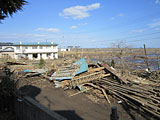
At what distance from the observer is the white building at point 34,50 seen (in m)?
36.9

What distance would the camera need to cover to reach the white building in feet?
121

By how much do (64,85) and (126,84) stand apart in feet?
16.3

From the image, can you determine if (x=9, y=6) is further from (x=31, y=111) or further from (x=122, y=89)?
(x=122, y=89)

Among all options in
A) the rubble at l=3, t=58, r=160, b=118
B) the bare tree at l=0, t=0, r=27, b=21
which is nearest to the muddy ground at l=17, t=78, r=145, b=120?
the rubble at l=3, t=58, r=160, b=118

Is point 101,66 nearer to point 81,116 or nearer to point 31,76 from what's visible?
point 81,116

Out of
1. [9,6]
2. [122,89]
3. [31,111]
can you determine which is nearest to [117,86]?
[122,89]

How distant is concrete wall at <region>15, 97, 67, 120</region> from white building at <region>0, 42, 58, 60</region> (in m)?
36.1

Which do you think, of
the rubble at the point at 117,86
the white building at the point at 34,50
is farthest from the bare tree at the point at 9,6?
the white building at the point at 34,50

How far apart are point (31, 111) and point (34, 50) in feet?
122

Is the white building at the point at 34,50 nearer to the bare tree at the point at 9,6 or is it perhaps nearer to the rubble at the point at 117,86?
the rubble at the point at 117,86

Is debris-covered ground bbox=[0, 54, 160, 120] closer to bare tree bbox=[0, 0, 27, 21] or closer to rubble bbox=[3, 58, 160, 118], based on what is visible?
rubble bbox=[3, 58, 160, 118]

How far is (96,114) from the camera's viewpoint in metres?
5.99

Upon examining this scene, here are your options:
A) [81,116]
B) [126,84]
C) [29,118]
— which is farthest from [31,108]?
[126,84]

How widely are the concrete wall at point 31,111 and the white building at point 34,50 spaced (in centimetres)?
3605
